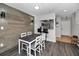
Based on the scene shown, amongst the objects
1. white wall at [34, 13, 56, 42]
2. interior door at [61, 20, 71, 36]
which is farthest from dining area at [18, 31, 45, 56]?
interior door at [61, 20, 71, 36]

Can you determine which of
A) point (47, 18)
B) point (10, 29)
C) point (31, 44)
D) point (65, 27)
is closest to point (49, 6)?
point (47, 18)

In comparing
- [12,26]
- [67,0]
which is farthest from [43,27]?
[67,0]

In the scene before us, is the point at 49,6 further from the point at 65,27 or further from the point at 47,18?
the point at 65,27

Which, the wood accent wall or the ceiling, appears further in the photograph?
the ceiling

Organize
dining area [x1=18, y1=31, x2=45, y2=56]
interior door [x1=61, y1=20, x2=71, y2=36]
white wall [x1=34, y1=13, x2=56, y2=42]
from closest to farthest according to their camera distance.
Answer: dining area [x1=18, y1=31, x2=45, y2=56], white wall [x1=34, y1=13, x2=56, y2=42], interior door [x1=61, y1=20, x2=71, y2=36]

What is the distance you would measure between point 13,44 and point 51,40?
2696 millimetres

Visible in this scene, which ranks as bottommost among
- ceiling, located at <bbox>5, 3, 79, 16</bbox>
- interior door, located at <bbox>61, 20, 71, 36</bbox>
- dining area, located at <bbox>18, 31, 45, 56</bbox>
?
dining area, located at <bbox>18, 31, 45, 56</bbox>

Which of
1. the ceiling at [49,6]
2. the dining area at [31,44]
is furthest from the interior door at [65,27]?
the dining area at [31,44]

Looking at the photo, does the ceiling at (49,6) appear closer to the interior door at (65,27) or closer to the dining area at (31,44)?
the dining area at (31,44)

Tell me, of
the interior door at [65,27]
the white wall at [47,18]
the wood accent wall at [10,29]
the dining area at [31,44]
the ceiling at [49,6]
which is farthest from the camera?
the interior door at [65,27]

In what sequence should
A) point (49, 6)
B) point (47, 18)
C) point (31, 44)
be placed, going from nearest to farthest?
point (31, 44), point (49, 6), point (47, 18)

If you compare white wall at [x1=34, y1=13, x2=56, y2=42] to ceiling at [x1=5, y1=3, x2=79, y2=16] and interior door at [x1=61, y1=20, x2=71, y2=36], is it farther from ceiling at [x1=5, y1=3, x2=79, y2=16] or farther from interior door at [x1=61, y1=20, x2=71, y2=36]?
interior door at [x1=61, y1=20, x2=71, y2=36]

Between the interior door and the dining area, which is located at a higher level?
the interior door

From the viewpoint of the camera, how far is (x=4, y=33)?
2809 millimetres
